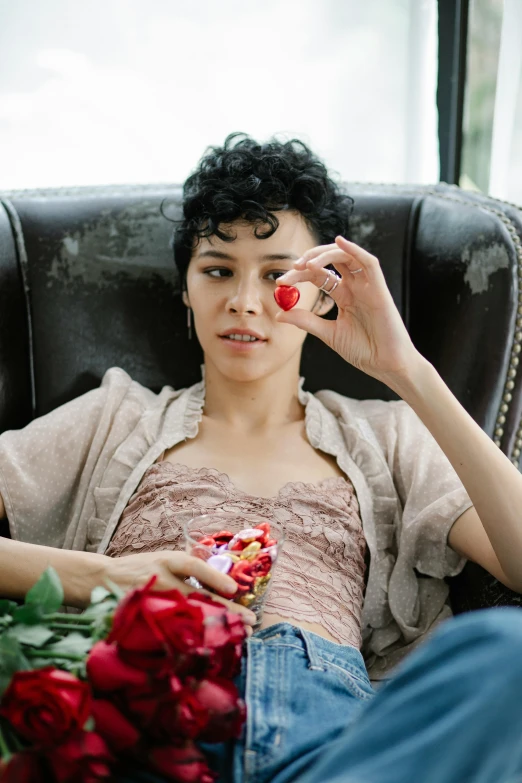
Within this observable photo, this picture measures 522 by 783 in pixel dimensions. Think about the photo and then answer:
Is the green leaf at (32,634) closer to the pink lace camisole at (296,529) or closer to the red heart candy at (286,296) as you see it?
the pink lace camisole at (296,529)

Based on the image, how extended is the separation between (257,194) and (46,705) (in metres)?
1.11

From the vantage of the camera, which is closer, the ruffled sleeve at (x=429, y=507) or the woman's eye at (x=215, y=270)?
the ruffled sleeve at (x=429, y=507)

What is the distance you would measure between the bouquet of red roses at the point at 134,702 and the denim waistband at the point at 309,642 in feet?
0.99

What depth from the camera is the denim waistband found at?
1164mm

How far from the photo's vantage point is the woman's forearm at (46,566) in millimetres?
1262

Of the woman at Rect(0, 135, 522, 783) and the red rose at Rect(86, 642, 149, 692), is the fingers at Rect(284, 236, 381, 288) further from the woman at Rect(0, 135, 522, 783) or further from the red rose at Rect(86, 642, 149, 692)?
the red rose at Rect(86, 642, 149, 692)

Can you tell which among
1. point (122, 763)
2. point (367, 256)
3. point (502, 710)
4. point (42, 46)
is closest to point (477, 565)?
point (367, 256)

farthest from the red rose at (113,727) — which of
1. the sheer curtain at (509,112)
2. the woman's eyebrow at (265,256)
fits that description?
the sheer curtain at (509,112)

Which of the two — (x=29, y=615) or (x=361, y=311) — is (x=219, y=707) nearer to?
(x=29, y=615)

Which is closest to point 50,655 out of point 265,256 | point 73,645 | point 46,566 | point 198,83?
point 73,645

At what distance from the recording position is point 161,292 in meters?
1.87

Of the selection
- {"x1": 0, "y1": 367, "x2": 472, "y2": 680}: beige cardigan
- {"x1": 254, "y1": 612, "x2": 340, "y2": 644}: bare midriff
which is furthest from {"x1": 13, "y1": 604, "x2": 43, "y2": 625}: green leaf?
{"x1": 0, "y1": 367, "x2": 472, "y2": 680}: beige cardigan

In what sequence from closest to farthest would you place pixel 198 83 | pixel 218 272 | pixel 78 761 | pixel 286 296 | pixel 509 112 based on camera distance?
pixel 78 761, pixel 286 296, pixel 218 272, pixel 509 112, pixel 198 83

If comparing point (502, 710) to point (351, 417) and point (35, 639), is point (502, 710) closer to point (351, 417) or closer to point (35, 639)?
point (35, 639)
